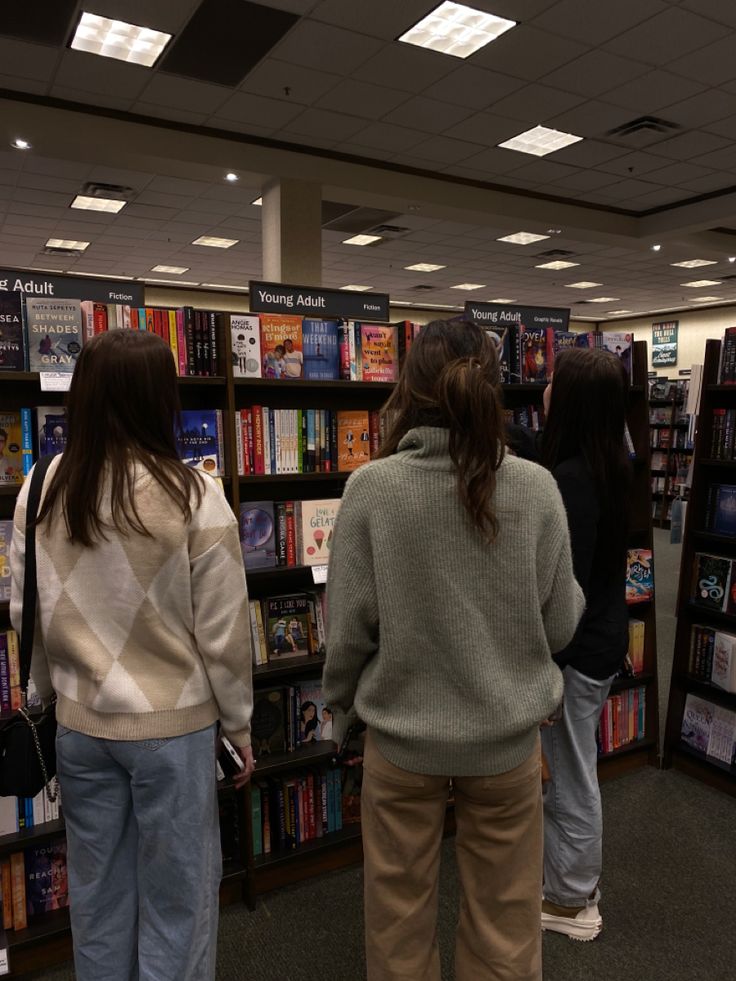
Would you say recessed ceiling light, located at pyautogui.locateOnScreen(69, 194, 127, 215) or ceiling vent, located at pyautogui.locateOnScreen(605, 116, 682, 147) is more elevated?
ceiling vent, located at pyautogui.locateOnScreen(605, 116, 682, 147)

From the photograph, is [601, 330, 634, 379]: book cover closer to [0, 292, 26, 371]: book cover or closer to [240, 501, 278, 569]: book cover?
[240, 501, 278, 569]: book cover

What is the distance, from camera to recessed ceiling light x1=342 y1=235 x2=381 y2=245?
28.5 ft

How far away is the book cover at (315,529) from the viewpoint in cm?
248

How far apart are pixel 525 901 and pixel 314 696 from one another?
4.16ft

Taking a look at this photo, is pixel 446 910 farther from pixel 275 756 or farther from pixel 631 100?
pixel 631 100

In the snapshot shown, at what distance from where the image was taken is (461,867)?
1.39 meters

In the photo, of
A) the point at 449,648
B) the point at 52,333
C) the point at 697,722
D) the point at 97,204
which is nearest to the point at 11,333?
the point at 52,333

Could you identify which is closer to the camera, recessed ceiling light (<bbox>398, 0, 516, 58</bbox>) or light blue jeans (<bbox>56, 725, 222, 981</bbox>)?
light blue jeans (<bbox>56, 725, 222, 981</bbox>)

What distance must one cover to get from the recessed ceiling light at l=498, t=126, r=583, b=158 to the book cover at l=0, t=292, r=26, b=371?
4.92 meters

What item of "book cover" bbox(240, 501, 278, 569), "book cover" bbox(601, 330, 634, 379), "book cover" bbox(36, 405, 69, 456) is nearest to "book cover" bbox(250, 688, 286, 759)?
"book cover" bbox(240, 501, 278, 569)

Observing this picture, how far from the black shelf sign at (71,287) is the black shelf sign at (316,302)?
1.29 ft

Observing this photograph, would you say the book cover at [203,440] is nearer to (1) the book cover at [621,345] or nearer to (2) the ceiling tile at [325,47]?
(1) the book cover at [621,345]

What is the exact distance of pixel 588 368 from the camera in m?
1.92

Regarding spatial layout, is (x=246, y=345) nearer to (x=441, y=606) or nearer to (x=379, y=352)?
(x=379, y=352)
